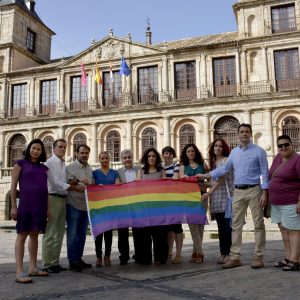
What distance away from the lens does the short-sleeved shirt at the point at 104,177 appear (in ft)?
20.4

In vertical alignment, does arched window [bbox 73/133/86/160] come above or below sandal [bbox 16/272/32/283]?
above

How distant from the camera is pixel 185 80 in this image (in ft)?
81.4

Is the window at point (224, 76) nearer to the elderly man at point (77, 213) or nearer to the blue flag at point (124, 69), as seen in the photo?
the blue flag at point (124, 69)

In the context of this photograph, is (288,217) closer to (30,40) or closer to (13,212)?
(13,212)

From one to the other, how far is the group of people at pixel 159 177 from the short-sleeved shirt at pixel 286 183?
0.01 m

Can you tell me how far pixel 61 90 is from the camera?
27312 mm

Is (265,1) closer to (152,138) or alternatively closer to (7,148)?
(152,138)

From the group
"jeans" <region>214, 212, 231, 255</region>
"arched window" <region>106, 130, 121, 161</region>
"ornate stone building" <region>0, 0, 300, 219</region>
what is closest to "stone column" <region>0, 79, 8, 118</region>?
"ornate stone building" <region>0, 0, 300, 219</region>

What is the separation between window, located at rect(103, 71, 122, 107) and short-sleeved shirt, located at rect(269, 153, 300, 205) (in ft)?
68.8

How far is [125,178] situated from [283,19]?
2089 centimetres

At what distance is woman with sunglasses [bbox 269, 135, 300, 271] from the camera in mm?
5121

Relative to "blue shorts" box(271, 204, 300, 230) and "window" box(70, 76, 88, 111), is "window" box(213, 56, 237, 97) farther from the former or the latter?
"blue shorts" box(271, 204, 300, 230)

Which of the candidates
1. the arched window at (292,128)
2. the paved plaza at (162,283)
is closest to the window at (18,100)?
the arched window at (292,128)

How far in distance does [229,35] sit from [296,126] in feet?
26.2
